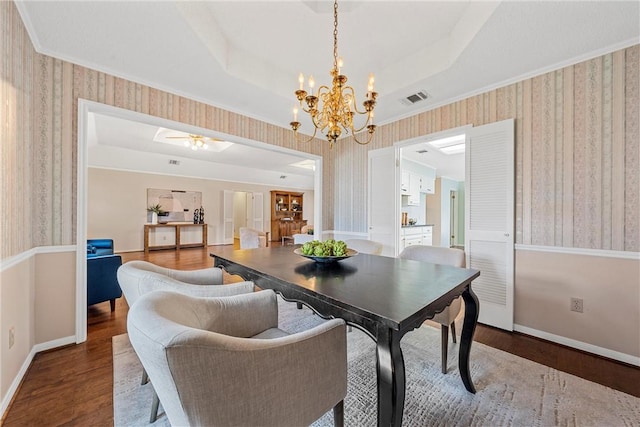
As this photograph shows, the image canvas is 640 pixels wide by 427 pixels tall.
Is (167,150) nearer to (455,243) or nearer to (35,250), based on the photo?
(35,250)

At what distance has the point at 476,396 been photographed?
157cm

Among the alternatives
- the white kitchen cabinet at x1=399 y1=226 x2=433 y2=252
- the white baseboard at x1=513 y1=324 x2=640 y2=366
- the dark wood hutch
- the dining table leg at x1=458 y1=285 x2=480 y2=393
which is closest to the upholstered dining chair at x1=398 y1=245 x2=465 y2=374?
the dining table leg at x1=458 y1=285 x2=480 y2=393

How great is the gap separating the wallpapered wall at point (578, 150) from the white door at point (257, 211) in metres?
7.97

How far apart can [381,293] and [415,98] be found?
260 centimetres

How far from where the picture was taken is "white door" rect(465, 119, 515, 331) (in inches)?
100

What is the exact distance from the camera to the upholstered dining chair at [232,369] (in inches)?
25.9

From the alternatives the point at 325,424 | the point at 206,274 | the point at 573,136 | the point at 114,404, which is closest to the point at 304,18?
the point at 206,274

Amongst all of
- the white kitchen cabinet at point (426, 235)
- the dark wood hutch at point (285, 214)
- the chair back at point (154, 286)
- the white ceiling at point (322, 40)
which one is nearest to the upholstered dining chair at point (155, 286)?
the chair back at point (154, 286)

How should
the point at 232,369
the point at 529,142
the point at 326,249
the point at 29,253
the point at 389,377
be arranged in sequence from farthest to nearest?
1. the point at 529,142
2. the point at 29,253
3. the point at 326,249
4. the point at 389,377
5. the point at 232,369

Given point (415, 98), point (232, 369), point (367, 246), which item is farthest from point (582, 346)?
point (232, 369)

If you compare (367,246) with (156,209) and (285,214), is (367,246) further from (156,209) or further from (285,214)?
(285,214)

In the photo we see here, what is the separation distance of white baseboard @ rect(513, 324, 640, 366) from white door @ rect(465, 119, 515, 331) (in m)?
0.15

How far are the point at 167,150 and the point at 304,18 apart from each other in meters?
5.60

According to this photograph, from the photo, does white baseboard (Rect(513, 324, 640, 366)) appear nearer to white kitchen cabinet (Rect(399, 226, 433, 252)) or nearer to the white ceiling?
white kitchen cabinet (Rect(399, 226, 433, 252))
